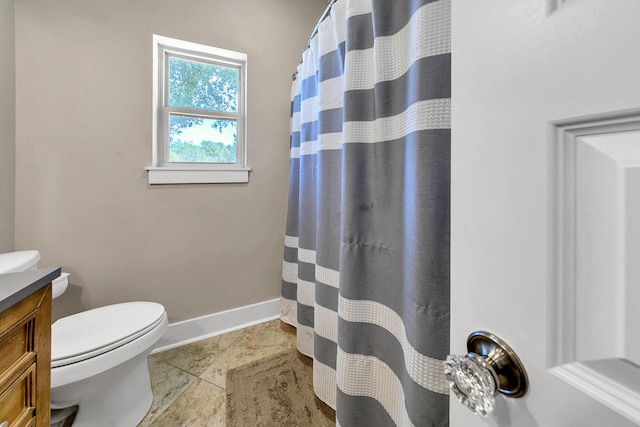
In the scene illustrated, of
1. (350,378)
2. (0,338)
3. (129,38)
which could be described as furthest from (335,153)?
(129,38)

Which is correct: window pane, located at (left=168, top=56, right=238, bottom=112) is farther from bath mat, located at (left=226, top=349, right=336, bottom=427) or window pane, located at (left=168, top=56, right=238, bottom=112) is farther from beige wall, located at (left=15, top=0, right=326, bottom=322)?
bath mat, located at (left=226, top=349, right=336, bottom=427)

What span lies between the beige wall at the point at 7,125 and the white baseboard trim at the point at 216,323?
95 centimetres

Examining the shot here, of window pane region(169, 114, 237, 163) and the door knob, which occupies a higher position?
window pane region(169, 114, 237, 163)

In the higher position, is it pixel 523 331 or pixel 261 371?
pixel 523 331

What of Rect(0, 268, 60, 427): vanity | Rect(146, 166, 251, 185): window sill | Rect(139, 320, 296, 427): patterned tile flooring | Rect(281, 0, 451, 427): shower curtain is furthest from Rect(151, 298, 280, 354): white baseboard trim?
Rect(0, 268, 60, 427): vanity

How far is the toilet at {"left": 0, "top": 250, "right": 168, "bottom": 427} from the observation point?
93cm

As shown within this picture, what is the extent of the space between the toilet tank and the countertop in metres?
0.51

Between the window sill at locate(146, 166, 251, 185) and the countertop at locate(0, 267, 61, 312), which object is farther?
the window sill at locate(146, 166, 251, 185)

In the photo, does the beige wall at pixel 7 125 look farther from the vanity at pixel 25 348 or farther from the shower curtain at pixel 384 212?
the shower curtain at pixel 384 212

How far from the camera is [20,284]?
22.9 inches

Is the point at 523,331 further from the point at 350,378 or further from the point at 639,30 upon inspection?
the point at 350,378

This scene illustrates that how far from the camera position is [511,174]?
285 millimetres

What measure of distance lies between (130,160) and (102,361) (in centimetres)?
109

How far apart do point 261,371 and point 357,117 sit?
141cm
